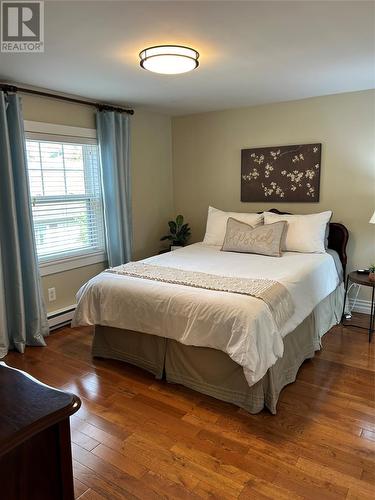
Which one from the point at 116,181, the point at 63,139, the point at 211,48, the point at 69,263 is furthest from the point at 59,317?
the point at 211,48

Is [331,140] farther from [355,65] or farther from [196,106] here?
[196,106]

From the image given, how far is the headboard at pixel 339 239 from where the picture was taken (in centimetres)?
362

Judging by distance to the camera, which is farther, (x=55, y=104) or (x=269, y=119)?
(x=269, y=119)

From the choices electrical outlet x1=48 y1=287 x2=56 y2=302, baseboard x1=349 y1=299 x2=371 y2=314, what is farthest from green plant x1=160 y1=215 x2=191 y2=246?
baseboard x1=349 y1=299 x2=371 y2=314

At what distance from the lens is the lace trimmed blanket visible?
2248mm

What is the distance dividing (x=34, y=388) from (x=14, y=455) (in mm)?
158

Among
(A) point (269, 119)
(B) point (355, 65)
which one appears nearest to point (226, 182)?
(A) point (269, 119)

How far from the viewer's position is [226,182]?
14.5 feet

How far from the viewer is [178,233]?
4598 millimetres

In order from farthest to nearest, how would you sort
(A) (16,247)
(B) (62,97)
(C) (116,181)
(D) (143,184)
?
(D) (143,184) < (C) (116,181) < (B) (62,97) < (A) (16,247)

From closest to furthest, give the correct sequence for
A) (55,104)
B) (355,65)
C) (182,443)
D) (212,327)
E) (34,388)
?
(34,388) < (182,443) < (212,327) < (355,65) < (55,104)

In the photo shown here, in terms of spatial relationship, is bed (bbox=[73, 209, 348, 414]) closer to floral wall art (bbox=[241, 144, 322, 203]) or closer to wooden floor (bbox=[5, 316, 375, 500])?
wooden floor (bbox=[5, 316, 375, 500])

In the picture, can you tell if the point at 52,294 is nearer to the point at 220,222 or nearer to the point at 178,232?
the point at 178,232

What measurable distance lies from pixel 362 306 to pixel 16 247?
343cm
